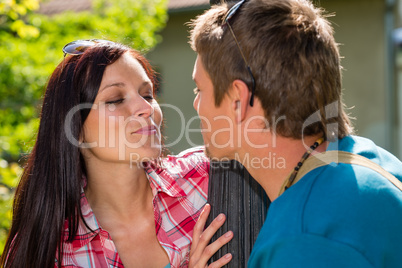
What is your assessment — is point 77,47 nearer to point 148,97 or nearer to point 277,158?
point 148,97

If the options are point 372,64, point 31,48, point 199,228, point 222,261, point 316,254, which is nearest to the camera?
point 316,254

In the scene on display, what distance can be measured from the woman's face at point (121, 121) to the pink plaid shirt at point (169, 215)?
0.79ft

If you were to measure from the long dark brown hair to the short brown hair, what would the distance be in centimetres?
85

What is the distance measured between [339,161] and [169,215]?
45.6 inches

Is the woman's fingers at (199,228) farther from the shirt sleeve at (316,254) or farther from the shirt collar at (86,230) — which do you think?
the shirt sleeve at (316,254)

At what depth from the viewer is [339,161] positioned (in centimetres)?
151

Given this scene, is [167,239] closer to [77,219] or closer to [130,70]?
[77,219]

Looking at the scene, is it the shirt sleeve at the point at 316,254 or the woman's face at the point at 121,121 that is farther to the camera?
the woman's face at the point at 121,121

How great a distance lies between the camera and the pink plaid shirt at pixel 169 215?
2260 mm

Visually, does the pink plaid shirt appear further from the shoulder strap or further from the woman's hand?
the shoulder strap

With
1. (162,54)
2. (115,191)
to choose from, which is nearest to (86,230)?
(115,191)

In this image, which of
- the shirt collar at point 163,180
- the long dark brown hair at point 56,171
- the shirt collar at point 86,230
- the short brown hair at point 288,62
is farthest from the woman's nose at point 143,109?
the short brown hair at point 288,62

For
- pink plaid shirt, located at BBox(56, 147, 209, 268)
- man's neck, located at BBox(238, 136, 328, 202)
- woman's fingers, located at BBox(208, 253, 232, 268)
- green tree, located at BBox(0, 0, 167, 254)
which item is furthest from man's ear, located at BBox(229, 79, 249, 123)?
green tree, located at BBox(0, 0, 167, 254)

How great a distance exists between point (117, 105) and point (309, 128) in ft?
3.37
